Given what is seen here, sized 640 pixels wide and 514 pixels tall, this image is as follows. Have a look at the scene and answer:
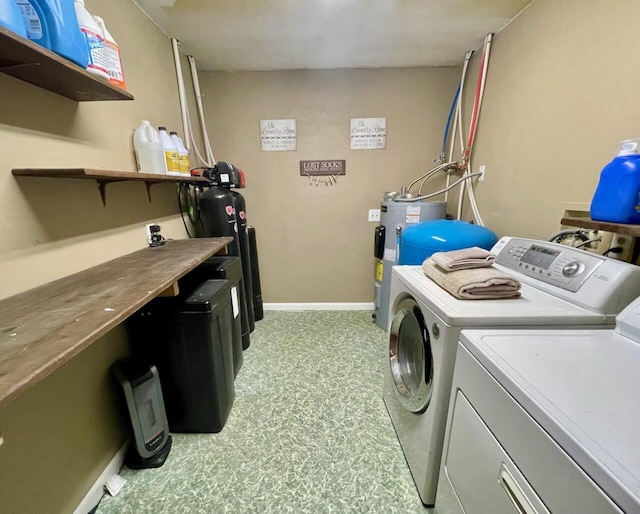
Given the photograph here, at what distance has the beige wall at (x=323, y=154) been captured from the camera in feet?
7.77

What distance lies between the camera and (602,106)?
1162mm

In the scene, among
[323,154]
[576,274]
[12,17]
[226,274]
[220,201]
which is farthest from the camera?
[323,154]

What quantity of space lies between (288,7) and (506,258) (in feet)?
6.07

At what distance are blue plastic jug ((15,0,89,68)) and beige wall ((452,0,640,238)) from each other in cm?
207

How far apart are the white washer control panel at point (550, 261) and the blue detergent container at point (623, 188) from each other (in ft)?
0.50

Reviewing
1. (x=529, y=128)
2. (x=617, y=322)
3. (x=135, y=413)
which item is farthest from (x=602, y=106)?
(x=135, y=413)

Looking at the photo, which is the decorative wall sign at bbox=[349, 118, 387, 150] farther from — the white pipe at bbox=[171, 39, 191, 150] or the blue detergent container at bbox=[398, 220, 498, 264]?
the white pipe at bbox=[171, 39, 191, 150]

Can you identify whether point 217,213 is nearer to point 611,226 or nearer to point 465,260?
point 465,260

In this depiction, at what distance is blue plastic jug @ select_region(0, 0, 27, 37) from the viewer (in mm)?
684

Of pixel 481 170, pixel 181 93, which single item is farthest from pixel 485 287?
pixel 181 93

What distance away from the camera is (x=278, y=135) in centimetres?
246

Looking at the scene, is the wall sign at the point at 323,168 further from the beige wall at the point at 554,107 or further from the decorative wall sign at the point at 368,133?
the beige wall at the point at 554,107

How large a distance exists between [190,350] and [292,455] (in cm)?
73

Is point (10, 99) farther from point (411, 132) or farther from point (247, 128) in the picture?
point (411, 132)
